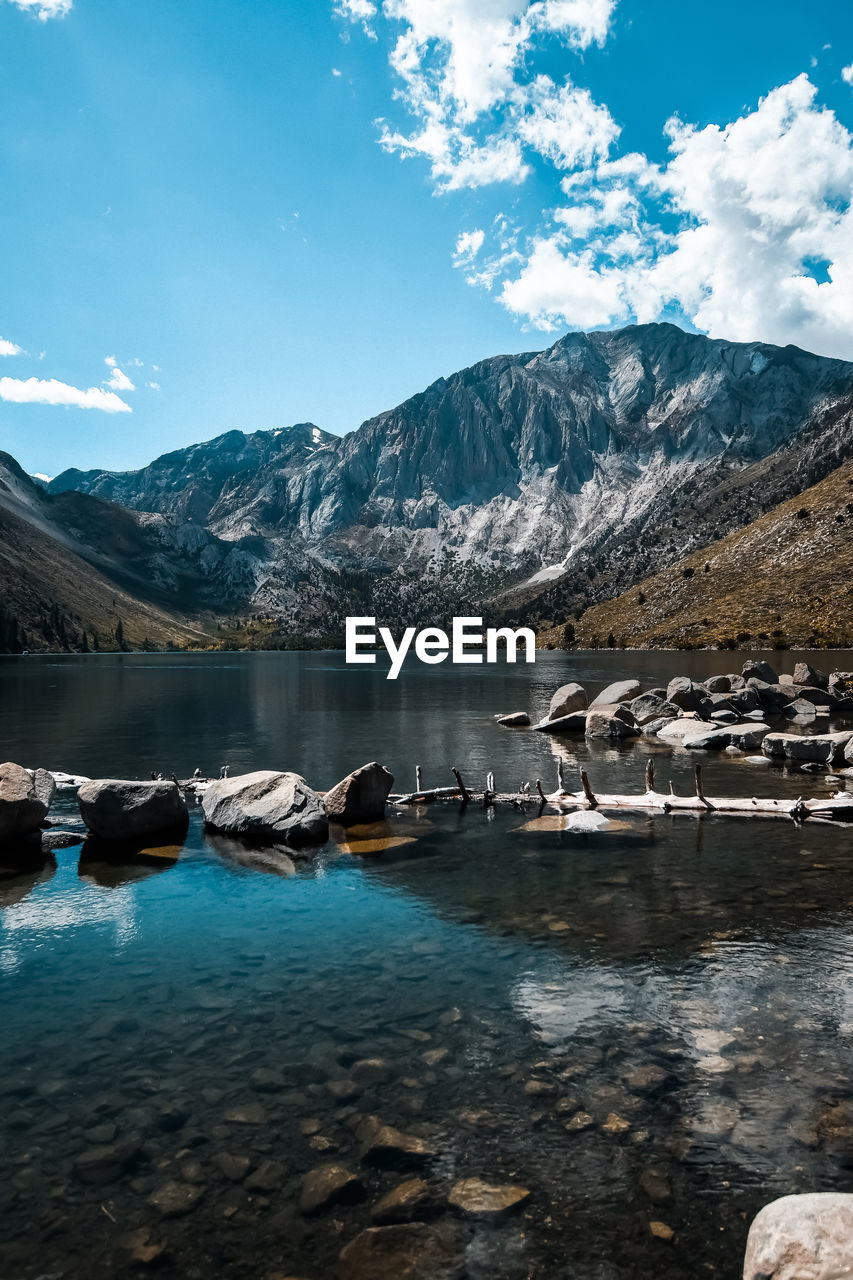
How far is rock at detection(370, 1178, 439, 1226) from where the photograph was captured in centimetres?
1054

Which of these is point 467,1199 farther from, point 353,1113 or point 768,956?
point 768,956

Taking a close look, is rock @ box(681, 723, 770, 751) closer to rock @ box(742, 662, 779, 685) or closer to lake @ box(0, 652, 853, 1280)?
lake @ box(0, 652, 853, 1280)

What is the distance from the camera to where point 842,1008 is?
16797 mm

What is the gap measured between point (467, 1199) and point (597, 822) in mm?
25516

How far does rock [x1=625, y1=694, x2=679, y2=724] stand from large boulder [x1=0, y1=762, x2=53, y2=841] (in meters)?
54.2

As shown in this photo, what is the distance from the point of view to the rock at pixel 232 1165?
11414mm

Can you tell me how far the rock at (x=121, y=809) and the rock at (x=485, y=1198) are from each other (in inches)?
1046

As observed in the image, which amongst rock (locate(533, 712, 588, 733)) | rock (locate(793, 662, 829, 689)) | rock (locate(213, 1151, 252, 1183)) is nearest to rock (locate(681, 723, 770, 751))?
rock (locate(533, 712, 588, 733))

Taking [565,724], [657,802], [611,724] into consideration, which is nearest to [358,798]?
[657,802]

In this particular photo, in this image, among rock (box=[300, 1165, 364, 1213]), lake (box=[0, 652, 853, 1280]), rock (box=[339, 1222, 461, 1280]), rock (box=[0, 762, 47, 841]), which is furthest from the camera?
rock (box=[0, 762, 47, 841])

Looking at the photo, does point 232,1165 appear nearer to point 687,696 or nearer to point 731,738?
point 731,738

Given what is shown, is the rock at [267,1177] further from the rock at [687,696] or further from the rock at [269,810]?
the rock at [687,696]

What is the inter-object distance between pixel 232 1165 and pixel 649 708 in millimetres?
67715

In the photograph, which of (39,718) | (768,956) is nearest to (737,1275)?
(768,956)
